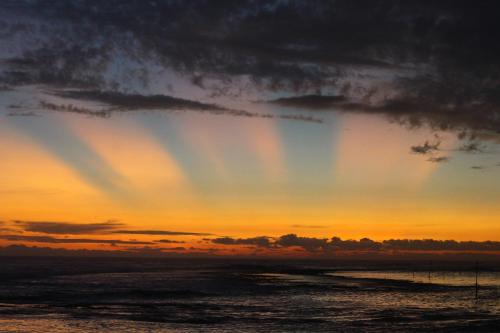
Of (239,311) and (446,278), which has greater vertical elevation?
(446,278)

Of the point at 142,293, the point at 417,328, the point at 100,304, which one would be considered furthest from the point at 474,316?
the point at 142,293

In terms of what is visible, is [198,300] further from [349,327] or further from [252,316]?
[349,327]

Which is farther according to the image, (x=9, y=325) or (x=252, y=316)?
(x=252, y=316)

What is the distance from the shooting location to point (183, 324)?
40.5m

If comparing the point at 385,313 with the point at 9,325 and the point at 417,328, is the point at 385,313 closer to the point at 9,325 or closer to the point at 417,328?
the point at 417,328

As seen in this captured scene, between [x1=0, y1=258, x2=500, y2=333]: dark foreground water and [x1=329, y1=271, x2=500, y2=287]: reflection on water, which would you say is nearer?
[x1=0, y1=258, x2=500, y2=333]: dark foreground water

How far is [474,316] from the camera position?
4750 cm

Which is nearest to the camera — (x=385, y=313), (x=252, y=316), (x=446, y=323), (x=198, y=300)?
(x=446, y=323)

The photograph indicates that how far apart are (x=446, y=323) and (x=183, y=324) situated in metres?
19.0

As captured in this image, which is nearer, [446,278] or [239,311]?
[239,311]

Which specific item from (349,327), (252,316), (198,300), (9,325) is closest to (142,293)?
(198,300)

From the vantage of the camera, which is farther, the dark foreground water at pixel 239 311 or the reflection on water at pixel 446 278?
the reflection on water at pixel 446 278

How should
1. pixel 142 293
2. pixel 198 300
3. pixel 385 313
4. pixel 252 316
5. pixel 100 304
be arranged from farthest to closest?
1. pixel 142 293
2. pixel 198 300
3. pixel 100 304
4. pixel 385 313
5. pixel 252 316

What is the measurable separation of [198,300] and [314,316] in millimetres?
17137
